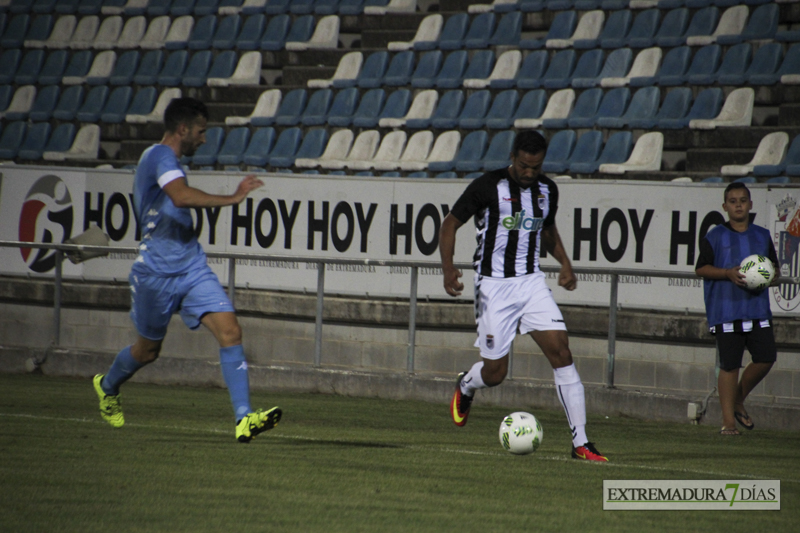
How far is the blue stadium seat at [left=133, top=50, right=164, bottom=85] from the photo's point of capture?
67.1 ft

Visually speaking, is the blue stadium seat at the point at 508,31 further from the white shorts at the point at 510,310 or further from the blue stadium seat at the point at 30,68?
the white shorts at the point at 510,310

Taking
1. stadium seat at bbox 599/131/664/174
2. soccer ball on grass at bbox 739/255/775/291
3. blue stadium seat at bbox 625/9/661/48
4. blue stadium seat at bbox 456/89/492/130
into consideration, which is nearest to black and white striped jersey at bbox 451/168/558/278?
soccer ball on grass at bbox 739/255/775/291

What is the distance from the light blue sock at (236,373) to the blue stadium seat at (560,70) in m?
10.5

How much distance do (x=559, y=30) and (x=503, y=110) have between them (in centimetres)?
171

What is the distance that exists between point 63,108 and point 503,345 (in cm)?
1527

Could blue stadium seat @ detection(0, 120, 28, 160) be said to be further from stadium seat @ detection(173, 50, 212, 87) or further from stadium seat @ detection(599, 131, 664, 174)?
stadium seat @ detection(599, 131, 664, 174)

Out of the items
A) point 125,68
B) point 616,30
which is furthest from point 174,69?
point 616,30

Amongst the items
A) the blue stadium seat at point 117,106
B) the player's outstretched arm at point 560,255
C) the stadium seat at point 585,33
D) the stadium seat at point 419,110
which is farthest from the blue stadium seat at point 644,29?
the player's outstretched arm at point 560,255

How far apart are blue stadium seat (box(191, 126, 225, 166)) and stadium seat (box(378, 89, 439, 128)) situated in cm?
278

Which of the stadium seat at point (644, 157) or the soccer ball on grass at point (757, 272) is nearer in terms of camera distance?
the soccer ball on grass at point (757, 272)

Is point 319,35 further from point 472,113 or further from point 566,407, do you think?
point 566,407

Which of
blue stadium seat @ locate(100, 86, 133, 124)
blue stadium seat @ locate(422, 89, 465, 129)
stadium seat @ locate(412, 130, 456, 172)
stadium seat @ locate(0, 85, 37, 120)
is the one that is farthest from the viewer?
stadium seat @ locate(0, 85, 37, 120)

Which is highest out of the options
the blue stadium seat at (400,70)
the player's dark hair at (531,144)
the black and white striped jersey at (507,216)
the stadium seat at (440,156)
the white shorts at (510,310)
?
the blue stadium seat at (400,70)

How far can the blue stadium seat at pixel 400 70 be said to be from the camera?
17.9m
